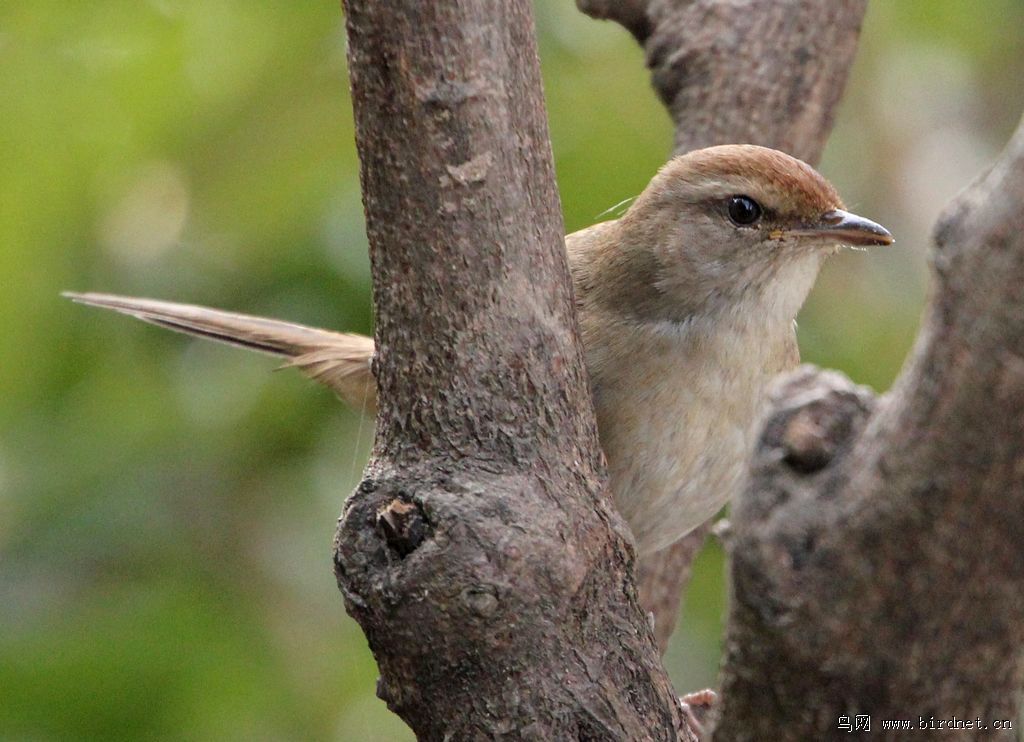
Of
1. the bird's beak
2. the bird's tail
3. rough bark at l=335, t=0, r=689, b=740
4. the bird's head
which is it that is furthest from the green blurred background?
rough bark at l=335, t=0, r=689, b=740

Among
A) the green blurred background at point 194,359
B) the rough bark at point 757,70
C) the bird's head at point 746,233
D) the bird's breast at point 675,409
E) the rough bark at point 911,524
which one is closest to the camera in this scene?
the rough bark at point 911,524

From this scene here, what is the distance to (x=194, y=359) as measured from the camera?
3812 mm

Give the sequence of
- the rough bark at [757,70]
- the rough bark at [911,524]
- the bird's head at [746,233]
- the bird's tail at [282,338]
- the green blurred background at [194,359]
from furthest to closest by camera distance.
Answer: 1. the rough bark at [757,70]
2. the bird's tail at [282,338]
3. the green blurred background at [194,359]
4. the bird's head at [746,233]
5. the rough bark at [911,524]

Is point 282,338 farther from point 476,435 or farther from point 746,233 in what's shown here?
point 476,435

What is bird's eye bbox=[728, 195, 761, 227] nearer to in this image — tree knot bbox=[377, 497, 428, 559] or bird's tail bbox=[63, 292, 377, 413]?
bird's tail bbox=[63, 292, 377, 413]

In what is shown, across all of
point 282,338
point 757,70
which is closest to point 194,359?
point 282,338

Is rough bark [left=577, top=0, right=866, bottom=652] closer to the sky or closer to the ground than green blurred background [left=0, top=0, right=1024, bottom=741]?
closer to the sky

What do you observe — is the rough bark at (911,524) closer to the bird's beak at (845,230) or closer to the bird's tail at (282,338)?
the bird's beak at (845,230)

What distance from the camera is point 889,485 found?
1499 mm

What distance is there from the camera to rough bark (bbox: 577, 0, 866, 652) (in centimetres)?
358

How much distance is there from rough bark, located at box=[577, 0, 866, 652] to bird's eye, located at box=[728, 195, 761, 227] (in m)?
0.53

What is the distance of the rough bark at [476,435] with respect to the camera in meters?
1.98

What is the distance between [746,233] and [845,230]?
0.22 meters

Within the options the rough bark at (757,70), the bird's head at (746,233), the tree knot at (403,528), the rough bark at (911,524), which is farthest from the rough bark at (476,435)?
the rough bark at (757,70)
